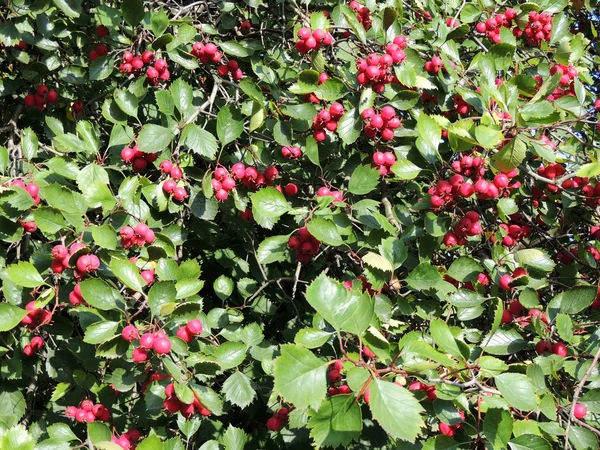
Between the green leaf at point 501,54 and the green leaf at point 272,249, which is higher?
the green leaf at point 501,54

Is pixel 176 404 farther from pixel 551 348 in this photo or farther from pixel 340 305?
pixel 551 348

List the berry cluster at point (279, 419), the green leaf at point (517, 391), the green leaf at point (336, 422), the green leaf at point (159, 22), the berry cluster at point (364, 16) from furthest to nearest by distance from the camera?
the berry cluster at point (364, 16) → the green leaf at point (159, 22) → the berry cluster at point (279, 419) → the green leaf at point (517, 391) → the green leaf at point (336, 422)

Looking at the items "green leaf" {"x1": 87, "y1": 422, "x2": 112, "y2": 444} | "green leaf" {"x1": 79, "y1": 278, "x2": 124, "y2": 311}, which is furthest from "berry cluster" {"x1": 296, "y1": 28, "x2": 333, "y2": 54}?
Result: "green leaf" {"x1": 87, "y1": 422, "x2": 112, "y2": 444}

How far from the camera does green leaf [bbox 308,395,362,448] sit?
50.5 inches

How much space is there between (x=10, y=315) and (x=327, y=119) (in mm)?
1257

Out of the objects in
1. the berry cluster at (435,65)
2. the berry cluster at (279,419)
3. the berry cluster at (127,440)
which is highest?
the berry cluster at (435,65)

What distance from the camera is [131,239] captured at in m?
1.81

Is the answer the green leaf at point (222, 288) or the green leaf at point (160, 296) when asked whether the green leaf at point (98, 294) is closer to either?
the green leaf at point (160, 296)

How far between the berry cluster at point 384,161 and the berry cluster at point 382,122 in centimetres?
7

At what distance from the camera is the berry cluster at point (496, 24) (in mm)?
2588

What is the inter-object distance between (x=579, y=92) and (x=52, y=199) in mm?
1905

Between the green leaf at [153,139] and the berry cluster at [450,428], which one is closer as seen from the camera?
the berry cluster at [450,428]

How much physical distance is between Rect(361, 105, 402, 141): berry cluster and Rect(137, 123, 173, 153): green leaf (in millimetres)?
729

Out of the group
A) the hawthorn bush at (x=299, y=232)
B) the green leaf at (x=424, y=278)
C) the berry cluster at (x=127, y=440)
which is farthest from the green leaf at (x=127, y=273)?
the green leaf at (x=424, y=278)
